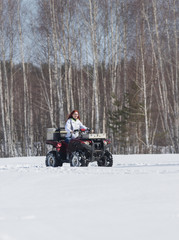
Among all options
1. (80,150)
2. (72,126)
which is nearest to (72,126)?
(72,126)

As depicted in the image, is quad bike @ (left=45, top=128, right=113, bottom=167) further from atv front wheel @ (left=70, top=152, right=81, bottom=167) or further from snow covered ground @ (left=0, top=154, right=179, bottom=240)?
snow covered ground @ (left=0, top=154, right=179, bottom=240)

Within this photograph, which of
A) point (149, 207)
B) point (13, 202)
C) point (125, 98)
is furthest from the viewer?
point (125, 98)

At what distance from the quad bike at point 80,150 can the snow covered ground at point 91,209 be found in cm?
350

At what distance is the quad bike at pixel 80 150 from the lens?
37.7 ft

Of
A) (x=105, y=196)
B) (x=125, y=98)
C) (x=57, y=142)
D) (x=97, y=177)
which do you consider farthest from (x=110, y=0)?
(x=105, y=196)

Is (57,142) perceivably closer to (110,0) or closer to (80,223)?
(80,223)

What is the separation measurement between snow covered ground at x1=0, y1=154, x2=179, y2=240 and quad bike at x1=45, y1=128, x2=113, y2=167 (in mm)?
3495

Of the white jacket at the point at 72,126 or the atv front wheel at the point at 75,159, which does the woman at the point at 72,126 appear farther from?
the atv front wheel at the point at 75,159

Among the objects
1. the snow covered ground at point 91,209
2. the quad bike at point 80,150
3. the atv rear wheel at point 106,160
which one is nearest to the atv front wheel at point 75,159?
the quad bike at point 80,150

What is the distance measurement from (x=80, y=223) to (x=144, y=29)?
875 inches

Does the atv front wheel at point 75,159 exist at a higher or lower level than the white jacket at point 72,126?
lower

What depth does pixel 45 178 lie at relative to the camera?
27.5ft

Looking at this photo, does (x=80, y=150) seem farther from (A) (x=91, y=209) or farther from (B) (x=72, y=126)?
(A) (x=91, y=209)

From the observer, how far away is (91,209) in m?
5.14
